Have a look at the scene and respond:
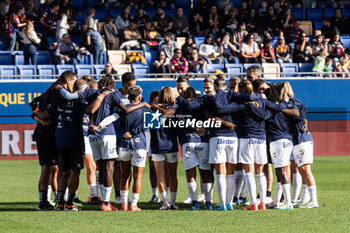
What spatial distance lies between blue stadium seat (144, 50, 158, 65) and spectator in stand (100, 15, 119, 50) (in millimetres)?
1170

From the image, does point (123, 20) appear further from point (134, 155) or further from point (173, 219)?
point (173, 219)

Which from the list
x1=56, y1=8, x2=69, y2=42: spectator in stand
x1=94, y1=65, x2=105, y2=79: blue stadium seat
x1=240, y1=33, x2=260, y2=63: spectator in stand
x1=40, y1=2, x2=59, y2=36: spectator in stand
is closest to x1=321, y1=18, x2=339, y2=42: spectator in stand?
x1=240, y1=33, x2=260, y2=63: spectator in stand

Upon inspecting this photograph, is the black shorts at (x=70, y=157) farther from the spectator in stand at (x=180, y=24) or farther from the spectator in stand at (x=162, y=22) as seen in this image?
the spectator in stand at (x=180, y=24)

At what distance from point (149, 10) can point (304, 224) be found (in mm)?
19807

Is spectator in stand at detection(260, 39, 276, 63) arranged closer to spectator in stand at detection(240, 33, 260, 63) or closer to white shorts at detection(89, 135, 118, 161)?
spectator in stand at detection(240, 33, 260, 63)

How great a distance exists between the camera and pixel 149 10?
2852 cm

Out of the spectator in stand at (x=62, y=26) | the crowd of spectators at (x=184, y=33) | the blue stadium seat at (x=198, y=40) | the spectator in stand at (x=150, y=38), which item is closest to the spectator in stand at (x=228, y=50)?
the crowd of spectators at (x=184, y=33)

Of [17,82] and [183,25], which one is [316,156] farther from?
[17,82]

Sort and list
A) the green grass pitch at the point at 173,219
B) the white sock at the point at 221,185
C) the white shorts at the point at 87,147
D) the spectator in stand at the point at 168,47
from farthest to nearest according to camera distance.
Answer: the spectator in stand at the point at 168,47, the white shorts at the point at 87,147, the white sock at the point at 221,185, the green grass pitch at the point at 173,219

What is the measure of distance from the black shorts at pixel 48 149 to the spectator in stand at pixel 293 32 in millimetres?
17127

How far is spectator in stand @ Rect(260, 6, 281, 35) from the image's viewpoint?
27688mm

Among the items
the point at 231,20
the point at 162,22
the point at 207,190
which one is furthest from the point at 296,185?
the point at 231,20

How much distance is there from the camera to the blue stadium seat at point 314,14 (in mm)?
30478

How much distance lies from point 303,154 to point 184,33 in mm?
15395
